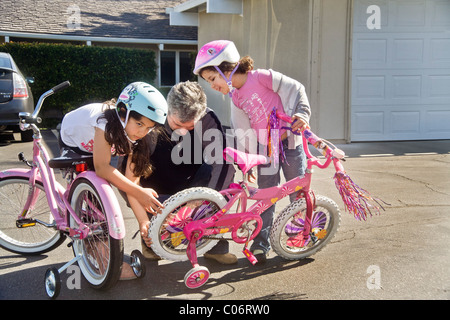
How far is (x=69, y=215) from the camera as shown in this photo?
10.9 feet

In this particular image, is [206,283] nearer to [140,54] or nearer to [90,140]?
[90,140]

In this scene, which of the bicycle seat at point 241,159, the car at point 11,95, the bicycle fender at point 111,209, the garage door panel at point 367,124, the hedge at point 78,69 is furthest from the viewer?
the hedge at point 78,69

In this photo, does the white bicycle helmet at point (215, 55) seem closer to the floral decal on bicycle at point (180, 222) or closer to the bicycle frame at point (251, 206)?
the bicycle frame at point (251, 206)

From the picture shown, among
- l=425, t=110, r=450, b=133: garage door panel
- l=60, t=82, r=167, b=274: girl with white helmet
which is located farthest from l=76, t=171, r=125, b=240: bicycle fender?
l=425, t=110, r=450, b=133: garage door panel

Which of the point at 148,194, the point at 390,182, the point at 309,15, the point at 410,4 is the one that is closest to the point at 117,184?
the point at 148,194

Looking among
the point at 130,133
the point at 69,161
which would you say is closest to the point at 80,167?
the point at 69,161

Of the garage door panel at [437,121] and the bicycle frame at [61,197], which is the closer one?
the bicycle frame at [61,197]

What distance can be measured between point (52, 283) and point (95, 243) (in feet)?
1.19

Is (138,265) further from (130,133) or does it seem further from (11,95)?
(11,95)

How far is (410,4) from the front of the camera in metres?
9.12

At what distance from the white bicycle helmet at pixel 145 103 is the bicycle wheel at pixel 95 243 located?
0.57 meters

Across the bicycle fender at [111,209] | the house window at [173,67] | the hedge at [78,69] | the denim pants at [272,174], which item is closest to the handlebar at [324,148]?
the denim pants at [272,174]

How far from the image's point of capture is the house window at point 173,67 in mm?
18094
